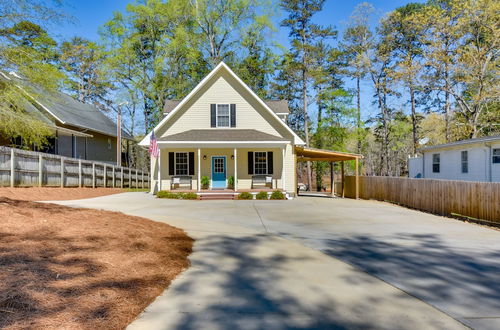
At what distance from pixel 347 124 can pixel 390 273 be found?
30.7 m

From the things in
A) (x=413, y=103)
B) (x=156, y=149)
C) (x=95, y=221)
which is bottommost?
(x=95, y=221)

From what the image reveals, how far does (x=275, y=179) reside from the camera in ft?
61.9

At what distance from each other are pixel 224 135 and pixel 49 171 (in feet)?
29.8

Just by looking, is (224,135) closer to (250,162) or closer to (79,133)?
(250,162)

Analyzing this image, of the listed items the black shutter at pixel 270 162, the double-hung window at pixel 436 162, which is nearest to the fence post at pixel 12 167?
the black shutter at pixel 270 162

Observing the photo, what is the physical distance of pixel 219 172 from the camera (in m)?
19.0

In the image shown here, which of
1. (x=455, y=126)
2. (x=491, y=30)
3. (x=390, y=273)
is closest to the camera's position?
Answer: (x=390, y=273)

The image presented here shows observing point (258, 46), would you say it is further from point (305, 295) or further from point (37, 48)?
point (305, 295)

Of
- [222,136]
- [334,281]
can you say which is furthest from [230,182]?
[334,281]

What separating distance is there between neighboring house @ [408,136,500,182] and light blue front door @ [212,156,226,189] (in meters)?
12.9

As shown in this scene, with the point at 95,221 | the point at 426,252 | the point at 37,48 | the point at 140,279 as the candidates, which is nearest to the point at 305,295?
the point at 140,279

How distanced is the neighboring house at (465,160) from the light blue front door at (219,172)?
42.5ft

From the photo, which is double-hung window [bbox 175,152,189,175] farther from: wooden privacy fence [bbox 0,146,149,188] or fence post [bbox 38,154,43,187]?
fence post [bbox 38,154,43,187]

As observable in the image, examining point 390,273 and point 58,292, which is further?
point 390,273
